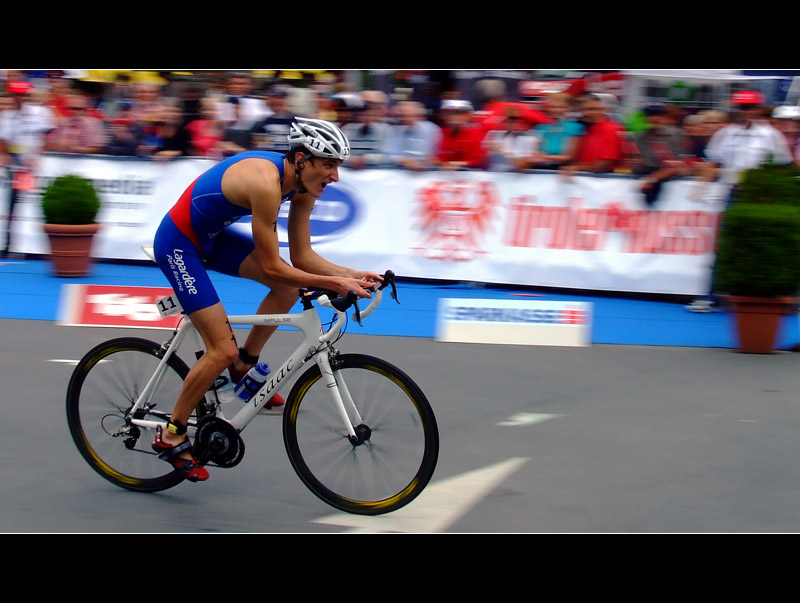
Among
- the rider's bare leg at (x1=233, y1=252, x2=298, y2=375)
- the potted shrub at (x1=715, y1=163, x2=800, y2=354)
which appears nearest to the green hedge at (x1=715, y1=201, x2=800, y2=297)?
the potted shrub at (x1=715, y1=163, x2=800, y2=354)

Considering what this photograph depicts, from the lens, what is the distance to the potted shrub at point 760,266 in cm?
863

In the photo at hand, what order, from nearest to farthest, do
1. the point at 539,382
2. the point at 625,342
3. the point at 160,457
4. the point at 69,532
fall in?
the point at 69,532, the point at 160,457, the point at 539,382, the point at 625,342

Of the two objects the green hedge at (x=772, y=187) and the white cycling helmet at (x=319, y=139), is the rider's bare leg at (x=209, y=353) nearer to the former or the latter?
the white cycling helmet at (x=319, y=139)

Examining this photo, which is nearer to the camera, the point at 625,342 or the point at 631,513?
the point at 631,513

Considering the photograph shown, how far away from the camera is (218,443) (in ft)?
16.7

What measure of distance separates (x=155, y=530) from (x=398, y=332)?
16.4 feet

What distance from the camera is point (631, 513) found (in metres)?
5.06

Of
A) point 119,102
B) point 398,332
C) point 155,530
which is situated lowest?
point 398,332

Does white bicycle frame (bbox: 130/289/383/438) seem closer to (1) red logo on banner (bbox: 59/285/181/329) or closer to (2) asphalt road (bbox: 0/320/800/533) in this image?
(2) asphalt road (bbox: 0/320/800/533)

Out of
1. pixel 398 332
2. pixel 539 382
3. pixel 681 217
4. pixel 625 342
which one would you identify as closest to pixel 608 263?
pixel 681 217

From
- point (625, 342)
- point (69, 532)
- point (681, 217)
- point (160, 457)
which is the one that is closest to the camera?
point (69, 532)

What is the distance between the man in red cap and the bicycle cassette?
6673 millimetres

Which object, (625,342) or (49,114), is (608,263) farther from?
(49,114)

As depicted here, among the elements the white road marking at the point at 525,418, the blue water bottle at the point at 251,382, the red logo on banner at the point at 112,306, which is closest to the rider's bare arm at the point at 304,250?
the blue water bottle at the point at 251,382
